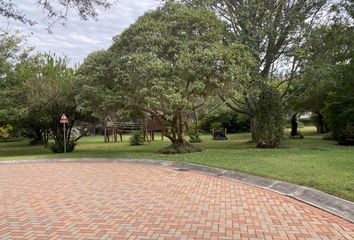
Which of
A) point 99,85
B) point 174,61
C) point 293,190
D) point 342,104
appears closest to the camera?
point 293,190

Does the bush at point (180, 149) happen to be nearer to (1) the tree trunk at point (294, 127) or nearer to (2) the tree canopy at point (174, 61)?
(2) the tree canopy at point (174, 61)

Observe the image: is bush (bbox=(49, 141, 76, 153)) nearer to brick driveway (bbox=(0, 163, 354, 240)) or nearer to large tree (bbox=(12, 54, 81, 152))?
large tree (bbox=(12, 54, 81, 152))

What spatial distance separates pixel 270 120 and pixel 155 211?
462 inches

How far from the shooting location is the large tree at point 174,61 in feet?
45.9

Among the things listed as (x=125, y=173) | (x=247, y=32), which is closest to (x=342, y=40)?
(x=247, y=32)

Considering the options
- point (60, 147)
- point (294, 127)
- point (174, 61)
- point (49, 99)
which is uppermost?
point (174, 61)

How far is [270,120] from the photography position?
1692 cm

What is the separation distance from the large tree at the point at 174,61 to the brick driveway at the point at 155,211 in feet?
17.0

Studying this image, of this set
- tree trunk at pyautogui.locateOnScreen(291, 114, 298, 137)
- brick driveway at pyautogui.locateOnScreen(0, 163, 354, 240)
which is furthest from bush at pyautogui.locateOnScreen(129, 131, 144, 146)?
brick driveway at pyautogui.locateOnScreen(0, 163, 354, 240)

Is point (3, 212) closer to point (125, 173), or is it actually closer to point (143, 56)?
point (125, 173)

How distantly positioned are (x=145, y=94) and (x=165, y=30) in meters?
3.00

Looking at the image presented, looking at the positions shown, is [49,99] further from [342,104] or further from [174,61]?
[342,104]

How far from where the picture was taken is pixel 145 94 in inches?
562

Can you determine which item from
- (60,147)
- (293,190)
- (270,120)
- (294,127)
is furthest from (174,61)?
(294,127)
